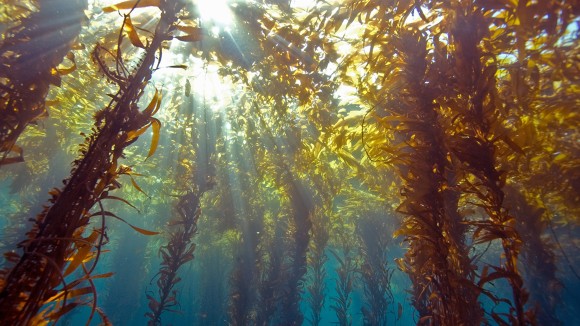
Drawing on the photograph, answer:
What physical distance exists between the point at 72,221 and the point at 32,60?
5.85ft

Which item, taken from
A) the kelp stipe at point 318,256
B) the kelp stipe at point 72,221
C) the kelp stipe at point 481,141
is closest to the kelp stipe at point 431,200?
the kelp stipe at point 481,141

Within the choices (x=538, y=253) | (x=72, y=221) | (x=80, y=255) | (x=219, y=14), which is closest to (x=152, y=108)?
(x=72, y=221)

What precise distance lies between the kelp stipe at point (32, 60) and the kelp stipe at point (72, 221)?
1007mm

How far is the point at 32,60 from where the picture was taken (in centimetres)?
223

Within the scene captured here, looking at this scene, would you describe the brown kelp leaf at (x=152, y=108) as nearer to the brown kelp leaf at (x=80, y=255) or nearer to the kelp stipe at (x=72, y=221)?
the kelp stipe at (x=72, y=221)

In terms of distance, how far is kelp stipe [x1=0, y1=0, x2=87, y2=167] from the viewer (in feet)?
6.72

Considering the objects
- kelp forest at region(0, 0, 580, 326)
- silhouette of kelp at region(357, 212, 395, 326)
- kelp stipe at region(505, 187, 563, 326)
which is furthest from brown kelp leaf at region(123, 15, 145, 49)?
silhouette of kelp at region(357, 212, 395, 326)

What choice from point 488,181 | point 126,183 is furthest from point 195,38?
point 126,183

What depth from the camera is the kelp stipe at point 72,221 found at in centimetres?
120

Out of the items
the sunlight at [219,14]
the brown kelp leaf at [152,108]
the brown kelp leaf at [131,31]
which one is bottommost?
the brown kelp leaf at [152,108]

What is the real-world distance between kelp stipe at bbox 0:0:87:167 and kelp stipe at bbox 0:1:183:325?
1.01 m

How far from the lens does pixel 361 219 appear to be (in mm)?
18016

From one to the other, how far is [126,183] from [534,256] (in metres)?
16.9

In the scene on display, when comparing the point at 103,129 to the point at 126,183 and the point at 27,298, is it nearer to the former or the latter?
the point at 27,298
